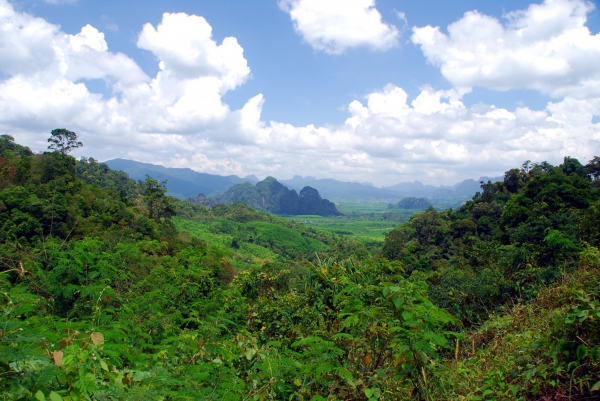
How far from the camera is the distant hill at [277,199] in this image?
138 m

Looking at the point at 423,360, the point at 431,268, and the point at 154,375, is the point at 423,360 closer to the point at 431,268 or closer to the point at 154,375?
the point at 154,375

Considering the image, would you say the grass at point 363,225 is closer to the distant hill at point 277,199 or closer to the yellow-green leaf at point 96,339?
the distant hill at point 277,199

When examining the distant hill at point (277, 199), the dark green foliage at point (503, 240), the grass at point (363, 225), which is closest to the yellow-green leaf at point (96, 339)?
the dark green foliage at point (503, 240)

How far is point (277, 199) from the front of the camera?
14438 cm

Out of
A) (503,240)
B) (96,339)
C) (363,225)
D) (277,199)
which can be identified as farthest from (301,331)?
(277,199)

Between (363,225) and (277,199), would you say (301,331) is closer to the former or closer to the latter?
(363,225)

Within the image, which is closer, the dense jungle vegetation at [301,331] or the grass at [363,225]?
the dense jungle vegetation at [301,331]

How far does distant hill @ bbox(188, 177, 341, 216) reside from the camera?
138 metres

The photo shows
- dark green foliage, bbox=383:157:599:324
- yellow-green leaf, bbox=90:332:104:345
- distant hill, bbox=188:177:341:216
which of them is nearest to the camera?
yellow-green leaf, bbox=90:332:104:345

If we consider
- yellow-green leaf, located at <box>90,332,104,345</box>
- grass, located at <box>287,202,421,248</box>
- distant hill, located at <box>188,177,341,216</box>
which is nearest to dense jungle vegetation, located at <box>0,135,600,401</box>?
yellow-green leaf, located at <box>90,332,104,345</box>

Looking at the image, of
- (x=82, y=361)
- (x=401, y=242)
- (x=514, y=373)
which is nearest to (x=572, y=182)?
(x=401, y=242)

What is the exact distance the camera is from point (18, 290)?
279 cm

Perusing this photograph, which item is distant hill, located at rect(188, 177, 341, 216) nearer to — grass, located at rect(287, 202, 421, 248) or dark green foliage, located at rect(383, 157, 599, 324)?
grass, located at rect(287, 202, 421, 248)

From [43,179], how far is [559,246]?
978 inches
